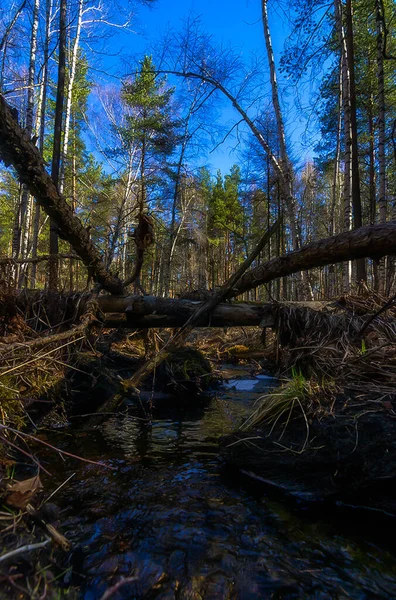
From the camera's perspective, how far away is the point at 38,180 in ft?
11.7

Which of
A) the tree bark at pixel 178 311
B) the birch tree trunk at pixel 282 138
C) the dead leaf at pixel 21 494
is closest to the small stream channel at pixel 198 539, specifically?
the dead leaf at pixel 21 494

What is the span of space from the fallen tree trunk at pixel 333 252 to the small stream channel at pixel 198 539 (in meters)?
2.94

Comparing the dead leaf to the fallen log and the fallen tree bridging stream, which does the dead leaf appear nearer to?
the fallen tree bridging stream

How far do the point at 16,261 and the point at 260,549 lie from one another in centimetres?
444

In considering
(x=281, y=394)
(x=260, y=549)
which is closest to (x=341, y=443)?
(x=281, y=394)

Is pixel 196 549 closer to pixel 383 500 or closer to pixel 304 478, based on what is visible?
pixel 304 478

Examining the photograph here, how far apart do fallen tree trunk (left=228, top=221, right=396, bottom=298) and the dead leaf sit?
4.11m

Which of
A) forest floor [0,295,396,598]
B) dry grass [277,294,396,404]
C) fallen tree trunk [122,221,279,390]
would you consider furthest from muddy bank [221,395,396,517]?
fallen tree trunk [122,221,279,390]

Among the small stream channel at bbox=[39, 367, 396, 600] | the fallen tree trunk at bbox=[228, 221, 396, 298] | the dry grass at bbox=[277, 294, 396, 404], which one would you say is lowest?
the small stream channel at bbox=[39, 367, 396, 600]

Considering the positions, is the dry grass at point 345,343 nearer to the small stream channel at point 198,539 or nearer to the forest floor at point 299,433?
the forest floor at point 299,433

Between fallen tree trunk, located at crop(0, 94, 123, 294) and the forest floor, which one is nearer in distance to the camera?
the forest floor

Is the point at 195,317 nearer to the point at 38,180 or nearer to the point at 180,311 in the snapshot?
the point at 180,311

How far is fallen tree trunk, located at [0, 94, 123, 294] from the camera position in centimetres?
310

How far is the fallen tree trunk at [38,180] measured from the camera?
310cm
